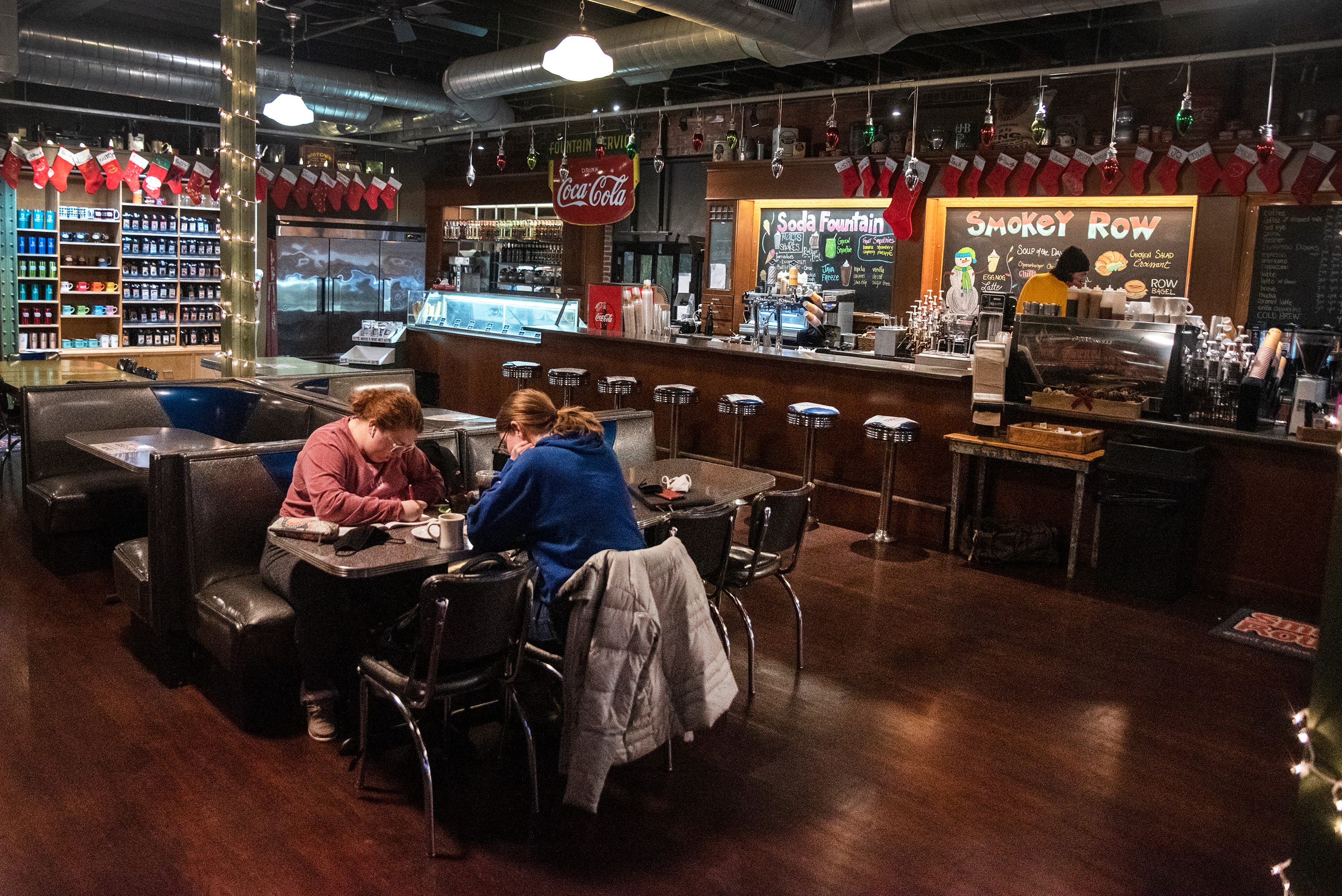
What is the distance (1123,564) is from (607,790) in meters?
3.60

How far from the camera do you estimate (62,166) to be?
10547 mm

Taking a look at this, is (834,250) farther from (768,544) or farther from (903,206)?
(768,544)

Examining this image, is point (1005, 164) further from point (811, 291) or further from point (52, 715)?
point (52, 715)

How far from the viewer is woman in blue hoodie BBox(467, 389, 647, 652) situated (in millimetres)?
3133

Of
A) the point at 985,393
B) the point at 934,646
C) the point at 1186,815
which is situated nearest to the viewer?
the point at 1186,815

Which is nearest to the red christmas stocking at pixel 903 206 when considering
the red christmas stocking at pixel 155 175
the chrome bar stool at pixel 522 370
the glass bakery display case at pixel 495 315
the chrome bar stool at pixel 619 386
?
the chrome bar stool at pixel 619 386

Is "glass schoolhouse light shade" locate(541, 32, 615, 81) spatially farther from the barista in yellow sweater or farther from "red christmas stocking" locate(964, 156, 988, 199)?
"red christmas stocking" locate(964, 156, 988, 199)

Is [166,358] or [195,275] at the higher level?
[195,275]

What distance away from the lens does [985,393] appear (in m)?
6.30

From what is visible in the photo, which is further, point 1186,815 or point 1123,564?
point 1123,564

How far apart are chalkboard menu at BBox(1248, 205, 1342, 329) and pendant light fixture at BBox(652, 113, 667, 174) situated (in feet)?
17.3

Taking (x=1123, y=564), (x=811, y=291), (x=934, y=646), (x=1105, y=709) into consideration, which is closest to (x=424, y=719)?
(x=934, y=646)

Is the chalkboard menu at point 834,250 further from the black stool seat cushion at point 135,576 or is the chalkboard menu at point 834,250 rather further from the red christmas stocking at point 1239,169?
the black stool seat cushion at point 135,576

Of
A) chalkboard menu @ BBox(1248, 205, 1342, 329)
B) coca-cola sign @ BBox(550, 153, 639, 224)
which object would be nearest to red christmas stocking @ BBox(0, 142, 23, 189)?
coca-cola sign @ BBox(550, 153, 639, 224)
